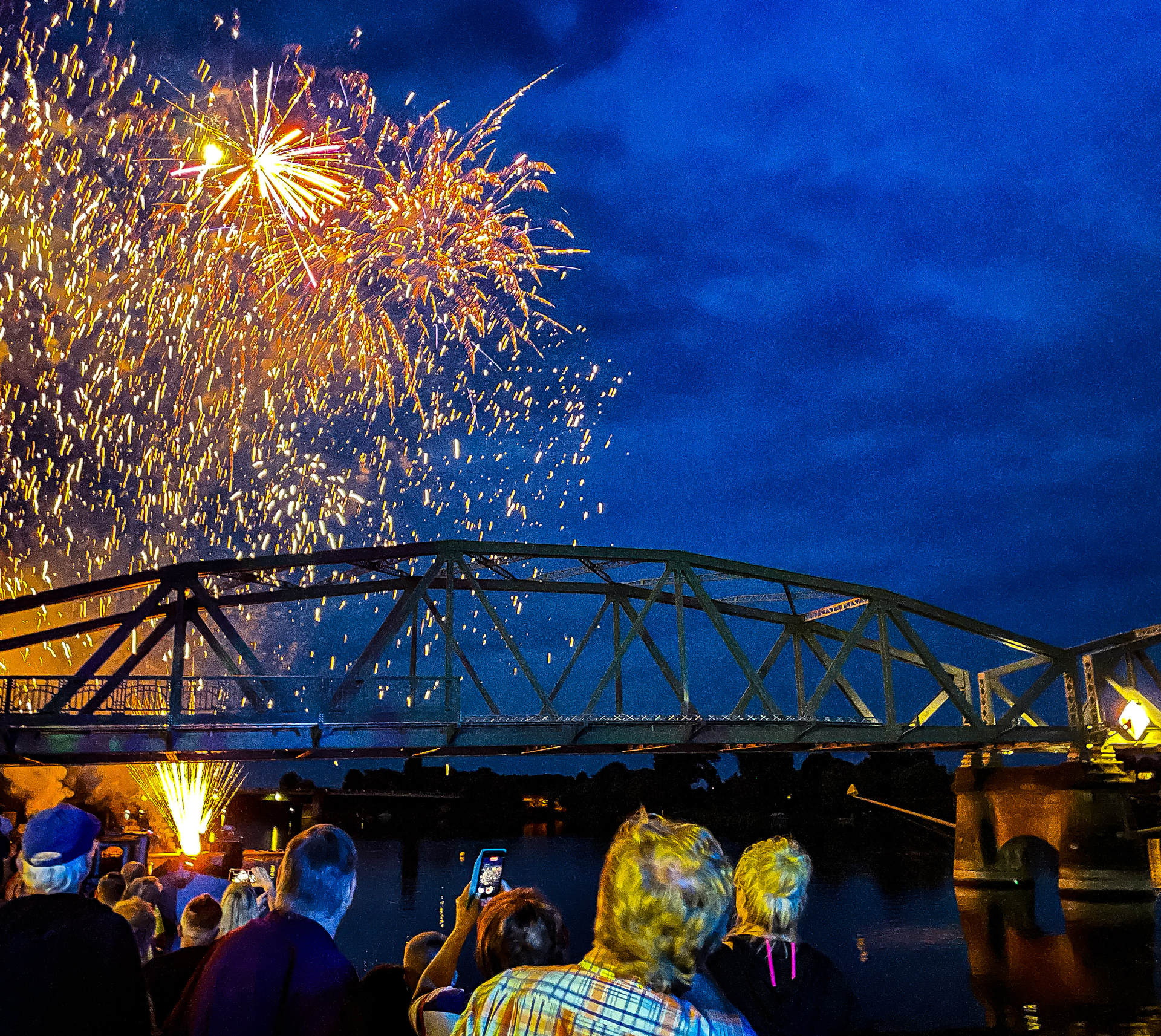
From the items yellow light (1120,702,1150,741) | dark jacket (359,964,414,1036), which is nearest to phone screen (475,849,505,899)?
dark jacket (359,964,414,1036)

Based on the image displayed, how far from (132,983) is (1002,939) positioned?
1581 inches

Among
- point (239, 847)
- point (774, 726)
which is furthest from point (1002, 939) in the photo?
point (239, 847)

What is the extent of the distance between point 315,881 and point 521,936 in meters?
0.90

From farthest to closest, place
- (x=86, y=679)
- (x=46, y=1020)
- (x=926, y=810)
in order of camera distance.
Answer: (x=926, y=810) → (x=86, y=679) → (x=46, y=1020)

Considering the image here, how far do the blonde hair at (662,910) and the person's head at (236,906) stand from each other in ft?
14.7

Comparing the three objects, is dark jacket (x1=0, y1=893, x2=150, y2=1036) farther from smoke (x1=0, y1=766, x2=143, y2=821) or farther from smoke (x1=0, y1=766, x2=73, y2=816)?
smoke (x1=0, y1=766, x2=73, y2=816)

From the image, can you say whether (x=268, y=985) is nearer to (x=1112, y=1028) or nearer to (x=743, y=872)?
(x=743, y=872)

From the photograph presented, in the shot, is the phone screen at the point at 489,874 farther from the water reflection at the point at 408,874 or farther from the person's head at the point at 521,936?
the water reflection at the point at 408,874

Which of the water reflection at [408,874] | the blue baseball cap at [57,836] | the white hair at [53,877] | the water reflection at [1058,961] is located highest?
the blue baseball cap at [57,836]

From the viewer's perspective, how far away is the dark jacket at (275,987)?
421cm

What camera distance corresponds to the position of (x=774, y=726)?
36.5 metres

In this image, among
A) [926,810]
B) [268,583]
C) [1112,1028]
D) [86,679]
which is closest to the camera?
[1112,1028]

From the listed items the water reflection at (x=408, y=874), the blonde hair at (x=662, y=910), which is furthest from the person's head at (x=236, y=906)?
the water reflection at (x=408, y=874)

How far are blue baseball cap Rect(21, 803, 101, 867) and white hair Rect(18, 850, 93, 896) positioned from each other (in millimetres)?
17
